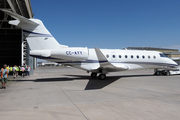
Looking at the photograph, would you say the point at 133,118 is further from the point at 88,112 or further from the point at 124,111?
the point at 88,112

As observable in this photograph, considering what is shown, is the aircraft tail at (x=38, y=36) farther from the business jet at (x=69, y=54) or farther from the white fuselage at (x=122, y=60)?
the white fuselage at (x=122, y=60)

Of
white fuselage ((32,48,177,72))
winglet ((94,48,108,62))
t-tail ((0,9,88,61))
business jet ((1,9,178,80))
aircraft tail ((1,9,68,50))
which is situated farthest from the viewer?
white fuselage ((32,48,177,72))

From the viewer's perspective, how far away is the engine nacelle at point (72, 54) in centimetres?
1188

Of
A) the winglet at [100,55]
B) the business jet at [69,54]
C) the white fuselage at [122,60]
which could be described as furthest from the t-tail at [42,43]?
the winglet at [100,55]

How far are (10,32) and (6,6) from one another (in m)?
9.84

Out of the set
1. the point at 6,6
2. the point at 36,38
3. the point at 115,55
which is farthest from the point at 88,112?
the point at 6,6

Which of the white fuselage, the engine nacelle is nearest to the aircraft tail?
the engine nacelle

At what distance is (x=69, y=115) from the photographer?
4.32 metres

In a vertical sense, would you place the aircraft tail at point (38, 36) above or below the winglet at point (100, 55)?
above

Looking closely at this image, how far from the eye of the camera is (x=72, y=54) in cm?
1227

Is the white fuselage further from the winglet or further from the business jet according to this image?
the winglet

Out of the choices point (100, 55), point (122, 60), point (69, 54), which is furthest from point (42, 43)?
point (122, 60)

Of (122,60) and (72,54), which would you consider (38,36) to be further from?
(122,60)

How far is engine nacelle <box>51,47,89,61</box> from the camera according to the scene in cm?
1188
